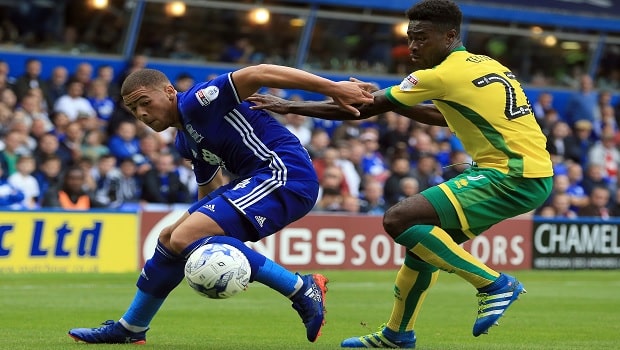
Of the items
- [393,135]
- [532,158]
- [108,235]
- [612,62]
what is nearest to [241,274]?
[532,158]

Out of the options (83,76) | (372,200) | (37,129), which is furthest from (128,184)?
(372,200)

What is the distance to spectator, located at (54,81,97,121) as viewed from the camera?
63.4 ft

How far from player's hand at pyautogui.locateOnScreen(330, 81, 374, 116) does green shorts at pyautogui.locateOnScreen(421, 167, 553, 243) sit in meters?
0.73

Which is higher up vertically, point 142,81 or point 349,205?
point 142,81

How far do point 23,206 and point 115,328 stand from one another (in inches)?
354

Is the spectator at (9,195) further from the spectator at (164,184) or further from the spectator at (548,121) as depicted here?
the spectator at (548,121)

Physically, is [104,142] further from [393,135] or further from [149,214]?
[393,135]

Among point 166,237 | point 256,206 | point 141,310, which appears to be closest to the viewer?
point 256,206

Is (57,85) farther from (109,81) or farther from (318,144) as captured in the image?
(318,144)

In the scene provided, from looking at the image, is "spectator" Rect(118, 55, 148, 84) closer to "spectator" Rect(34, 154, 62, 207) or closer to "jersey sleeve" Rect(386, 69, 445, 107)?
"spectator" Rect(34, 154, 62, 207)

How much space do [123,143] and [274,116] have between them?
99.6 inches

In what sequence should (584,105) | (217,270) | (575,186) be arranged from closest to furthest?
(217,270), (575,186), (584,105)

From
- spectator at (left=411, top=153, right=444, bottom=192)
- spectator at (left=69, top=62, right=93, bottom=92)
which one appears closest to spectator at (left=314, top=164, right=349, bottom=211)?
spectator at (left=411, top=153, right=444, bottom=192)

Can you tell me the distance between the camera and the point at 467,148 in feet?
27.0
